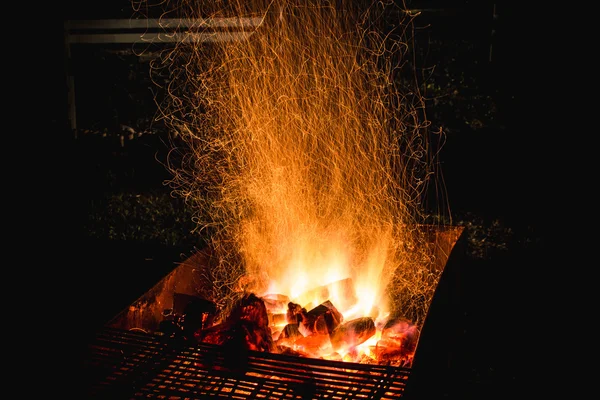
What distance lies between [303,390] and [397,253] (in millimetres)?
1680

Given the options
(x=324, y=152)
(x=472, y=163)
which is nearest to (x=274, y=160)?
(x=324, y=152)

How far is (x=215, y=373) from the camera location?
246 cm

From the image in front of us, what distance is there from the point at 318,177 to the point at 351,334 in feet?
9.96

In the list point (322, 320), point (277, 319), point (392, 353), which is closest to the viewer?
point (392, 353)

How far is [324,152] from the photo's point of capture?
581cm

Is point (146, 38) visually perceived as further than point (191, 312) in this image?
Yes

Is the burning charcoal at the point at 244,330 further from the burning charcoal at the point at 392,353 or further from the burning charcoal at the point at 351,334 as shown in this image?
the burning charcoal at the point at 392,353

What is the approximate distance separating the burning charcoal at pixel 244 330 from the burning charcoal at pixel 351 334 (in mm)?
323

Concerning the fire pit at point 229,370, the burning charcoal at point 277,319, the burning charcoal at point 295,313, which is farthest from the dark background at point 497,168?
the fire pit at point 229,370

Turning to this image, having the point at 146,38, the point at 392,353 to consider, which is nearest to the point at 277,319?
the point at 392,353

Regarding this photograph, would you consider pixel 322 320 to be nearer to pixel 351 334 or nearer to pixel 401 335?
pixel 351 334

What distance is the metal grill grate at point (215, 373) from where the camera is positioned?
7.70ft

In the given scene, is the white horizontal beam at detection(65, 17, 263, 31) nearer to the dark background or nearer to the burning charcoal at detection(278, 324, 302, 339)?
the dark background

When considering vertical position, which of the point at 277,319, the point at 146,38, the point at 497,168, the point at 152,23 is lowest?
the point at 497,168
